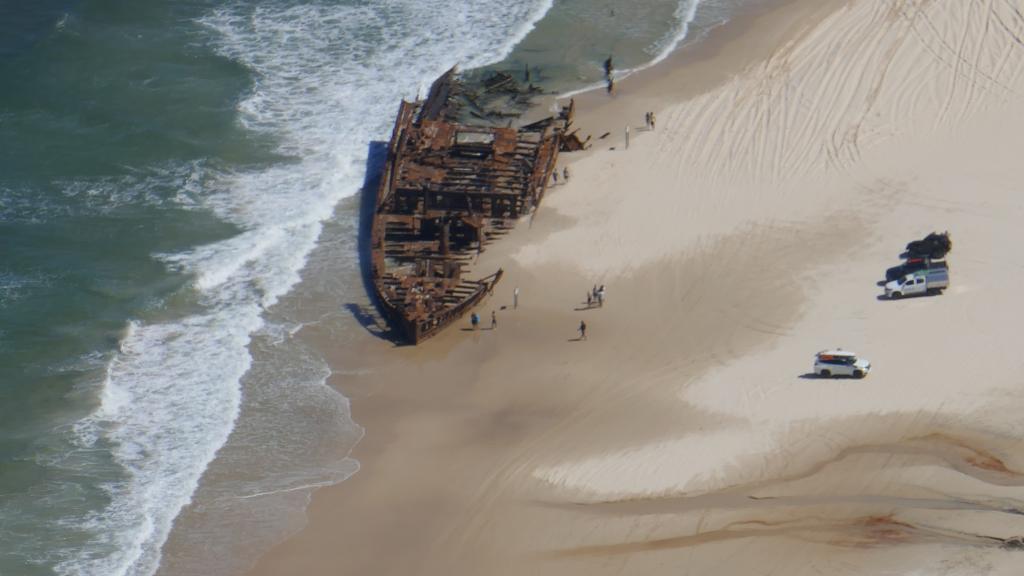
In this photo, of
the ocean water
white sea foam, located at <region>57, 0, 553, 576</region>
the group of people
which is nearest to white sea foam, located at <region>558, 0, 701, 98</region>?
the ocean water

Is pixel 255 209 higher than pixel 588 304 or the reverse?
higher

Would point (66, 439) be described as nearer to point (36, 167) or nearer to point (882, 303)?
point (36, 167)

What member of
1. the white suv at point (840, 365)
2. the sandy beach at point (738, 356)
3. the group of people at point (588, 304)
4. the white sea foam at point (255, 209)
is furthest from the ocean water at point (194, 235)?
the white suv at point (840, 365)

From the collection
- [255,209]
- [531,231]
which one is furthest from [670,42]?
[255,209]

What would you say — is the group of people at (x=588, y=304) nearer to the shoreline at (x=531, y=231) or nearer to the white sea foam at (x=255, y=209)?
the shoreline at (x=531, y=231)

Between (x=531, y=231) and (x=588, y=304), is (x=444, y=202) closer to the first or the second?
(x=531, y=231)
